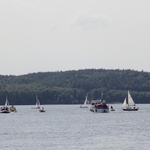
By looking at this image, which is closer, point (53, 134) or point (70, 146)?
point (70, 146)

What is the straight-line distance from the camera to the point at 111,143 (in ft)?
255

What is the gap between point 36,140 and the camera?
83.5 metres

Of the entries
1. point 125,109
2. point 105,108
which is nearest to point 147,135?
point 105,108

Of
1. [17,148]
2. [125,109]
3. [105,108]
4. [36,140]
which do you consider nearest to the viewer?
[17,148]

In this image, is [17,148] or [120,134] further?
[120,134]

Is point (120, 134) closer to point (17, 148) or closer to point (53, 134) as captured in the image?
point (53, 134)

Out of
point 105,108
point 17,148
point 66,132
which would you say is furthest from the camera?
point 105,108

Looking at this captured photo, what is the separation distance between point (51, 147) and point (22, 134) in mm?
22310

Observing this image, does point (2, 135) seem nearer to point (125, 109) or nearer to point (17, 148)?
point (17, 148)

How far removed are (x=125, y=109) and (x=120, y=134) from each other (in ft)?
355

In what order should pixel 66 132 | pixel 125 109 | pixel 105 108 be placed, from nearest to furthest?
pixel 66 132
pixel 105 108
pixel 125 109

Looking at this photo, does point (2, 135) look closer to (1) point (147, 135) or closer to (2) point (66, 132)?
(2) point (66, 132)

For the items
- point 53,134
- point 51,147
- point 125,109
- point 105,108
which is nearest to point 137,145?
point 51,147

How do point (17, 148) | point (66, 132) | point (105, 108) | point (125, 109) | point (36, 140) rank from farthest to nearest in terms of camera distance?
point (125, 109) → point (105, 108) → point (66, 132) → point (36, 140) → point (17, 148)
